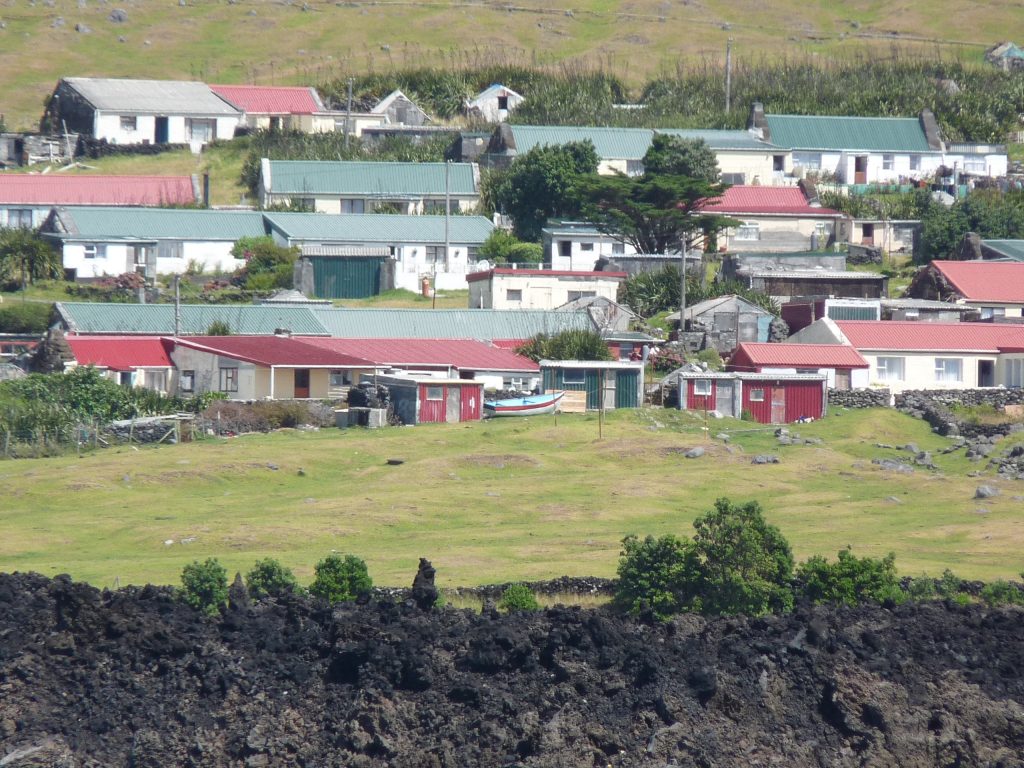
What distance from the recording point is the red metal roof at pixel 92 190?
9094cm

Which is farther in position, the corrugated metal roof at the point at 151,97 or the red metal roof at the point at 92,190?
the corrugated metal roof at the point at 151,97

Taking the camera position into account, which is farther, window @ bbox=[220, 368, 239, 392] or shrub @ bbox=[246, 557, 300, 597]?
window @ bbox=[220, 368, 239, 392]

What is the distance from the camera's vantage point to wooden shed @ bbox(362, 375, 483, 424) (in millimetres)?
62562

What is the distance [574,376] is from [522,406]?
3152 mm

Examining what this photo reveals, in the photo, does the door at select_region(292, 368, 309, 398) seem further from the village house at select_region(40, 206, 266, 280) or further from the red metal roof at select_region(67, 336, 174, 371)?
the village house at select_region(40, 206, 266, 280)

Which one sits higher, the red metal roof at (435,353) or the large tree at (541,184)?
the large tree at (541,184)

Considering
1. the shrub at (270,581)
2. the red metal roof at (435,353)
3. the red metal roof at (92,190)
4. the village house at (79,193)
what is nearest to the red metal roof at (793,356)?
the red metal roof at (435,353)

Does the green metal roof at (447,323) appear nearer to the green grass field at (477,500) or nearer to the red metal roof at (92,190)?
the green grass field at (477,500)

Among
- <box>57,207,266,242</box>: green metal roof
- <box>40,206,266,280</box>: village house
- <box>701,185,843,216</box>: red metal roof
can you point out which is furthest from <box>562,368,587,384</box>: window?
<box>57,207,266,242</box>: green metal roof

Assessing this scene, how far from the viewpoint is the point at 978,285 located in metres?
78.6

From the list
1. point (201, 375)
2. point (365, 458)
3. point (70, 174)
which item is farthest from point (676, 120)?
point (365, 458)

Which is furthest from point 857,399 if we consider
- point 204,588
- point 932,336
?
point 204,588

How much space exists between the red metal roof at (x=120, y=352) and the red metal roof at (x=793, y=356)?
19763 millimetres

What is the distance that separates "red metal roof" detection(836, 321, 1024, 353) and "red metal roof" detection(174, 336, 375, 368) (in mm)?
17819
